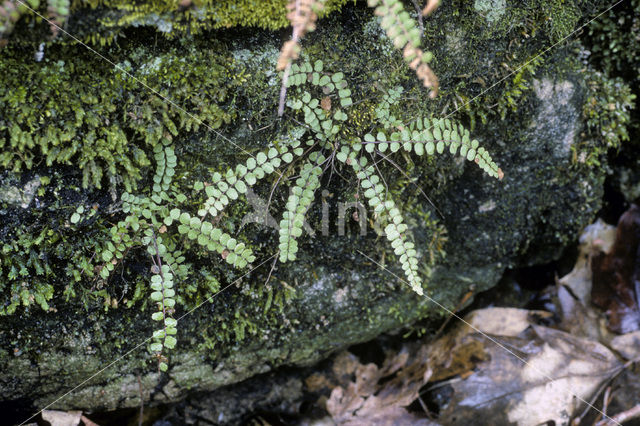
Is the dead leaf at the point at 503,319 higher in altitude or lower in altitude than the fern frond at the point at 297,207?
lower

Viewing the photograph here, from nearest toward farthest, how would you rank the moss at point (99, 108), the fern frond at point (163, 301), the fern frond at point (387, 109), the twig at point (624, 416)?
1. the moss at point (99, 108)
2. the fern frond at point (163, 301)
3. the fern frond at point (387, 109)
4. the twig at point (624, 416)

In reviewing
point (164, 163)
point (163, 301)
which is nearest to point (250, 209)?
point (164, 163)

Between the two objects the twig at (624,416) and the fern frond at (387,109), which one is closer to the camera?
the fern frond at (387,109)

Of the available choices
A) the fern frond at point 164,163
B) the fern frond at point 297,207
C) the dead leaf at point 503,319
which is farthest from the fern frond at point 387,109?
the dead leaf at point 503,319

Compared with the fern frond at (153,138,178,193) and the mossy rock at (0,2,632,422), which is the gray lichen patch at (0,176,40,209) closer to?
the mossy rock at (0,2,632,422)

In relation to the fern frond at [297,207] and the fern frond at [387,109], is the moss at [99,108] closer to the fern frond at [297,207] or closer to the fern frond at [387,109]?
the fern frond at [297,207]

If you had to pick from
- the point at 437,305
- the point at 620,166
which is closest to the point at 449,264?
the point at 437,305

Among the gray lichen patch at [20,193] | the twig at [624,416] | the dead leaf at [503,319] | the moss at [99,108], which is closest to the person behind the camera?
the moss at [99,108]
